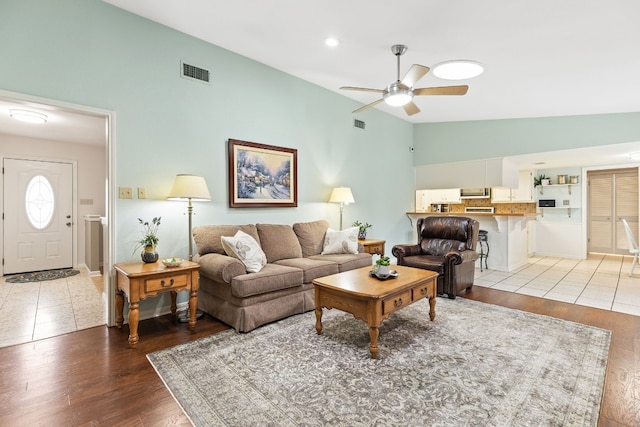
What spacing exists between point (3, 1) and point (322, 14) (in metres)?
2.65

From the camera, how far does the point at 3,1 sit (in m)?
2.65

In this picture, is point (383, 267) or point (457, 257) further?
point (457, 257)

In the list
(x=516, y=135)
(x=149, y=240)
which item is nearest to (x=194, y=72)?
(x=149, y=240)

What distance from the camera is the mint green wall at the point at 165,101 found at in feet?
9.30

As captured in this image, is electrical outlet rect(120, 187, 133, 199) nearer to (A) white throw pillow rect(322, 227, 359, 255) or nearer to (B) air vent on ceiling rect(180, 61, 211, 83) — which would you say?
(B) air vent on ceiling rect(180, 61, 211, 83)

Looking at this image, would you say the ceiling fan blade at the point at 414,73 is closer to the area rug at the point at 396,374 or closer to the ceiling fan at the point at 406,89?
the ceiling fan at the point at 406,89

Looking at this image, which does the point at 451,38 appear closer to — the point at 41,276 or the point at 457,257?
the point at 457,257

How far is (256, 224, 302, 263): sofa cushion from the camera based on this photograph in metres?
3.92

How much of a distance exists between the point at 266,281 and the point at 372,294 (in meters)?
1.09

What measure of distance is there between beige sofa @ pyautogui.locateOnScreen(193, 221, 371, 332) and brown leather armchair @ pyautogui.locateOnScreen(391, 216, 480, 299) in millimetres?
772

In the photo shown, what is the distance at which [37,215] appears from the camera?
5.84m

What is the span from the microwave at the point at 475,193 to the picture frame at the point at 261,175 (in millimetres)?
4385

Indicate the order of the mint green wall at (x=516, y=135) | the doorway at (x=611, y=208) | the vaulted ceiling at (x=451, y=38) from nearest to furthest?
the vaulted ceiling at (x=451, y=38), the mint green wall at (x=516, y=135), the doorway at (x=611, y=208)

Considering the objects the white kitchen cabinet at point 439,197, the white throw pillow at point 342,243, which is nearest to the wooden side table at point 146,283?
the white throw pillow at point 342,243
